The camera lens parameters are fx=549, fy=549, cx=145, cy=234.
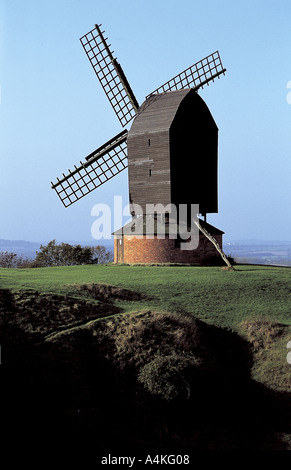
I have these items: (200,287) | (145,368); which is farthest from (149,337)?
(200,287)

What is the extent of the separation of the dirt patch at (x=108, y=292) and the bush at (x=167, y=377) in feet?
17.0

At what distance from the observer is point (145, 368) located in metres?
16.7

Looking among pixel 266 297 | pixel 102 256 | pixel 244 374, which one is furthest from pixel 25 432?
pixel 102 256

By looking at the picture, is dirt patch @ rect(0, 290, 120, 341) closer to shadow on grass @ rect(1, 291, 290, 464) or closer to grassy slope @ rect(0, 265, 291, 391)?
shadow on grass @ rect(1, 291, 290, 464)

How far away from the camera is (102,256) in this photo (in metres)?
46.7

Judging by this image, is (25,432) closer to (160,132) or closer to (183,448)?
(183,448)

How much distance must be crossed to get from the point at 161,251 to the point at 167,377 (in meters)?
13.4

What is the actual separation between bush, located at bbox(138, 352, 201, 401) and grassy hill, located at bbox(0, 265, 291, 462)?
30 millimetres

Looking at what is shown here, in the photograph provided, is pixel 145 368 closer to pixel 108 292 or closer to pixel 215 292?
pixel 108 292

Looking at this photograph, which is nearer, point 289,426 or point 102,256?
point 289,426

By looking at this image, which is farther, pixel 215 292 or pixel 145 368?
pixel 215 292

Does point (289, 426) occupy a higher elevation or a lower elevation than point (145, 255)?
lower

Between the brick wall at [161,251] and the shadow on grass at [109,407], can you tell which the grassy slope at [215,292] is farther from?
the brick wall at [161,251]
